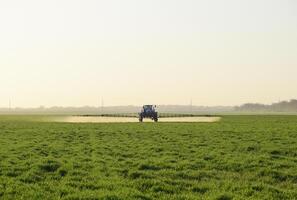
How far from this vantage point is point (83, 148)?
89.8 ft

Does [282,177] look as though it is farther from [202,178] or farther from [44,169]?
[44,169]

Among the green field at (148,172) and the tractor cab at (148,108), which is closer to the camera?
the green field at (148,172)

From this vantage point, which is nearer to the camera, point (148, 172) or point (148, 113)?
point (148, 172)

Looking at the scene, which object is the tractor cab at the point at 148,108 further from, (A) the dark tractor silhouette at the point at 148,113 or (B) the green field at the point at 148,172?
(B) the green field at the point at 148,172

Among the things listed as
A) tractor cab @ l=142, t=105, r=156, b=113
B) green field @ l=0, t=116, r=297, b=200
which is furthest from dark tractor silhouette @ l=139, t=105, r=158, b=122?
green field @ l=0, t=116, r=297, b=200

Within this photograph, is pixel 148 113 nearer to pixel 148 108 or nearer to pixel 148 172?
pixel 148 108

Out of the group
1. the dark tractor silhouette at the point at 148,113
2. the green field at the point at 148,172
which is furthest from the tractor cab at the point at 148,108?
the green field at the point at 148,172

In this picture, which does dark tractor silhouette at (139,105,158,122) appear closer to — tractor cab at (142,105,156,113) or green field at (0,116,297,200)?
tractor cab at (142,105,156,113)

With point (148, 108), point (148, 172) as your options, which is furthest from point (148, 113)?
point (148, 172)

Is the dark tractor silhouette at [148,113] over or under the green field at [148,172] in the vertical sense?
over

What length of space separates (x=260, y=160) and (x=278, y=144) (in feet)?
25.6

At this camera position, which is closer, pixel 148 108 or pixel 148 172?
pixel 148 172

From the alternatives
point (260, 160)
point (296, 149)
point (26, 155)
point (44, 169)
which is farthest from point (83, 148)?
point (296, 149)

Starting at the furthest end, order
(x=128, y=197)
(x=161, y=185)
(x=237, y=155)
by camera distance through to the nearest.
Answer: (x=237, y=155) < (x=161, y=185) < (x=128, y=197)
